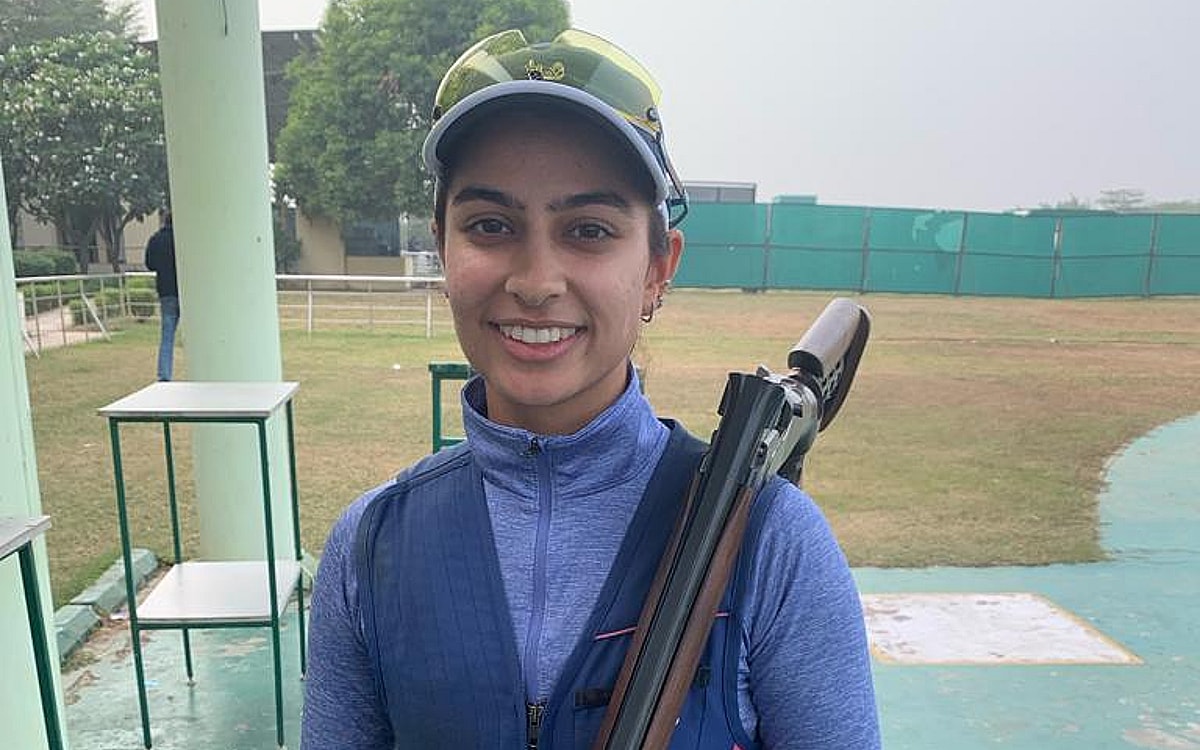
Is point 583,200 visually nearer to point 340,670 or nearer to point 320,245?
point 340,670

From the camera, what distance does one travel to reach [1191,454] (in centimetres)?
607

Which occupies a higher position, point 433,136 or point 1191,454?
point 433,136

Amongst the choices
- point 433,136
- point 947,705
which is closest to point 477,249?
point 433,136

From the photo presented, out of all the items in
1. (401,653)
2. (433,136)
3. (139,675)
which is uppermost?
(433,136)

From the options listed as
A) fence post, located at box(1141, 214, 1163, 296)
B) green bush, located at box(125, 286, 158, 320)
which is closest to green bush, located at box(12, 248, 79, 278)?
green bush, located at box(125, 286, 158, 320)

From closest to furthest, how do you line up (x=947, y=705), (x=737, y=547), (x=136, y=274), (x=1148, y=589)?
(x=737, y=547), (x=947, y=705), (x=1148, y=589), (x=136, y=274)

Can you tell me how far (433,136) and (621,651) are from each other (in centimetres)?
52

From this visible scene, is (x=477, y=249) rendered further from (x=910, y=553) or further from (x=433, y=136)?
(x=910, y=553)

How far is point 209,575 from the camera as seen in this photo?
9.51 ft

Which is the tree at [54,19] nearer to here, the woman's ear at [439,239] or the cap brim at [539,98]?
the woman's ear at [439,239]

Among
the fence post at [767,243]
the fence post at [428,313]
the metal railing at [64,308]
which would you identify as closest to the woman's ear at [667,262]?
the metal railing at [64,308]

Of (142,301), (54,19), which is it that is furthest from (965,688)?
(54,19)

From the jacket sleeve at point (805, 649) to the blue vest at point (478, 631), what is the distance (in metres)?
0.02

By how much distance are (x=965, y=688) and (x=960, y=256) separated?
1468 centimetres
